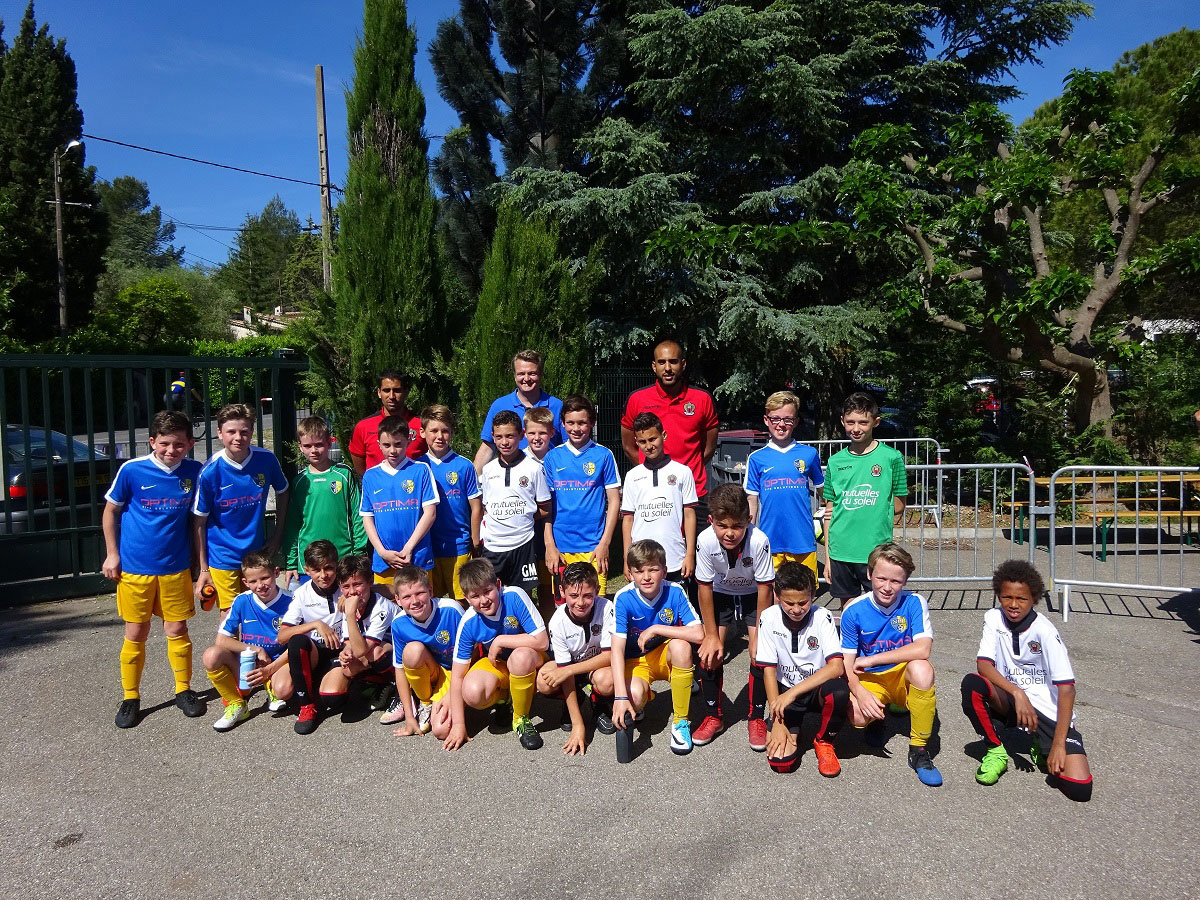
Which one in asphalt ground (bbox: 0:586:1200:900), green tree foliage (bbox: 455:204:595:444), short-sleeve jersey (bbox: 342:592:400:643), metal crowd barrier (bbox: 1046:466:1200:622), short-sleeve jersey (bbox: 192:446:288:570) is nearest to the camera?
asphalt ground (bbox: 0:586:1200:900)

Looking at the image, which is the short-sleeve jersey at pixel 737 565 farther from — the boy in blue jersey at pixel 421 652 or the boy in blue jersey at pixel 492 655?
the boy in blue jersey at pixel 421 652

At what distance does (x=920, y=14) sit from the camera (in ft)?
38.4

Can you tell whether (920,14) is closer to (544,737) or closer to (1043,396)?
(1043,396)

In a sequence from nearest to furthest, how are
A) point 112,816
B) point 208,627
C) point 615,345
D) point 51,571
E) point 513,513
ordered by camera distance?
point 112,816
point 513,513
point 208,627
point 51,571
point 615,345

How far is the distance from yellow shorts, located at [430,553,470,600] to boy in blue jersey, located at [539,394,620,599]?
60cm

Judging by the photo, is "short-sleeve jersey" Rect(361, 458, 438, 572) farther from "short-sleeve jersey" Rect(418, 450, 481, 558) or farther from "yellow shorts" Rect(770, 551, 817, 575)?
"yellow shorts" Rect(770, 551, 817, 575)

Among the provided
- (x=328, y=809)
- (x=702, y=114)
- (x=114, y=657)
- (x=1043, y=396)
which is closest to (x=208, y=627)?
(x=114, y=657)

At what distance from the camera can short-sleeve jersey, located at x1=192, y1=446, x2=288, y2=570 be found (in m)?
4.73

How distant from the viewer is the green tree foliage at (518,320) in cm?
675

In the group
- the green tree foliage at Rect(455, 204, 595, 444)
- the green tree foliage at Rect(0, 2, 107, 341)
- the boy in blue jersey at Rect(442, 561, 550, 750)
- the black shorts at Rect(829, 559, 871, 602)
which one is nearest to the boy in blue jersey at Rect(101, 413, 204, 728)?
the boy in blue jersey at Rect(442, 561, 550, 750)

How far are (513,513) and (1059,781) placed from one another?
122 inches

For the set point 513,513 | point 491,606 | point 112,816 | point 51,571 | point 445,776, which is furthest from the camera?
point 51,571

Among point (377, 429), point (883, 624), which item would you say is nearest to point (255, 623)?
point (377, 429)

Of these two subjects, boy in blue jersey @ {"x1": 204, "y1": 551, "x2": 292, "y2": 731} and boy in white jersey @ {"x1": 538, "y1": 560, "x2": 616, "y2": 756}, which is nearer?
boy in white jersey @ {"x1": 538, "y1": 560, "x2": 616, "y2": 756}
